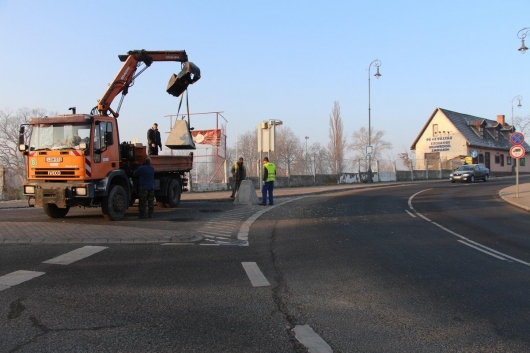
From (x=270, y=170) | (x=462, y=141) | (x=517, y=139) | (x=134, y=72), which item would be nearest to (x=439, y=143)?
(x=462, y=141)

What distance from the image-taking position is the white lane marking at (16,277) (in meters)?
5.67

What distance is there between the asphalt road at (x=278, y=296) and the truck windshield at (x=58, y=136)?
11.4 ft

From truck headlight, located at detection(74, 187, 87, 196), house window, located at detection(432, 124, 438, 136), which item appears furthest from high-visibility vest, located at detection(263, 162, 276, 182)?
house window, located at detection(432, 124, 438, 136)

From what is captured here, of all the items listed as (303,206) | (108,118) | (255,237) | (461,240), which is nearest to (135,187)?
(108,118)

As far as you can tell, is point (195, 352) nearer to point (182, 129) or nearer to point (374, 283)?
point (374, 283)

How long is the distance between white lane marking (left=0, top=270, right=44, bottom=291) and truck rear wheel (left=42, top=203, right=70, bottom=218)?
628 cm

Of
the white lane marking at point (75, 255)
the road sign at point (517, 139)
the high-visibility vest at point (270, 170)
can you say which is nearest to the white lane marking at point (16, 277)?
the white lane marking at point (75, 255)

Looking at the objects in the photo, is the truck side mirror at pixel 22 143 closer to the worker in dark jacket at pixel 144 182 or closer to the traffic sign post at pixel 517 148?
the worker in dark jacket at pixel 144 182

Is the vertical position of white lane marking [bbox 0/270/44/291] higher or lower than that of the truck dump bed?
lower

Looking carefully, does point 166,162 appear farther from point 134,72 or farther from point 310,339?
point 310,339

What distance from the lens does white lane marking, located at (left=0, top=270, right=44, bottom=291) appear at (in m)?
5.67

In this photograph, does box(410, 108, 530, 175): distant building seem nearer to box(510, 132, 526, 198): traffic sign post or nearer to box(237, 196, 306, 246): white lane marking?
box(510, 132, 526, 198): traffic sign post

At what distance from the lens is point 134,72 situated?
13898 millimetres

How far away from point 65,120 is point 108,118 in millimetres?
1118
